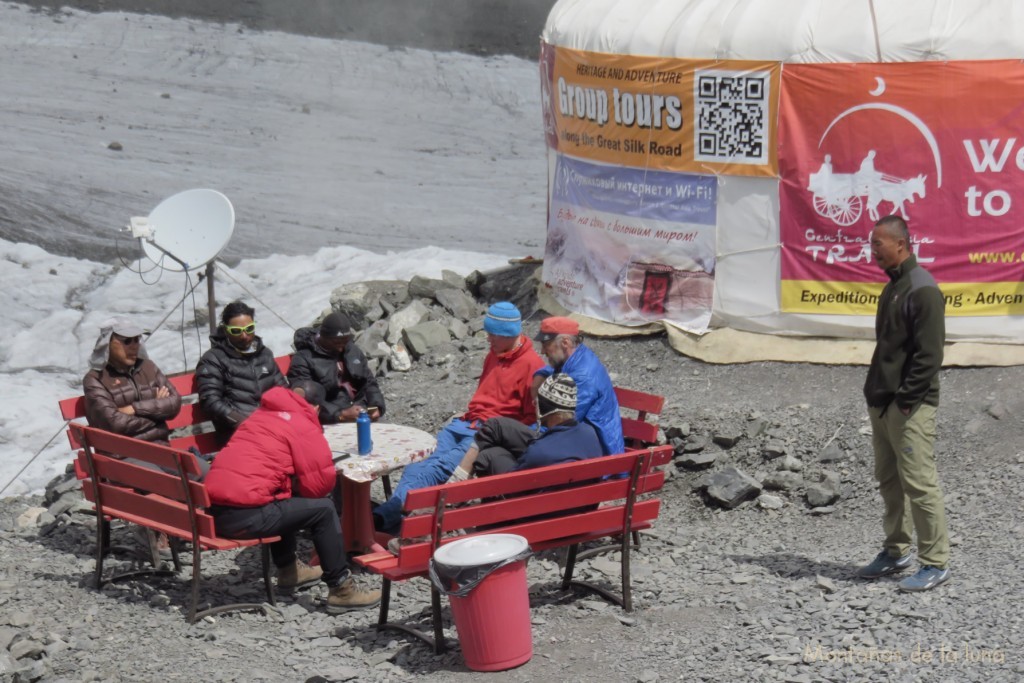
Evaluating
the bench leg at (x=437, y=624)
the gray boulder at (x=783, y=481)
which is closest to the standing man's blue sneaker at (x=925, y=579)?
the gray boulder at (x=783, y=481)

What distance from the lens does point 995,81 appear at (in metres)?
8.99

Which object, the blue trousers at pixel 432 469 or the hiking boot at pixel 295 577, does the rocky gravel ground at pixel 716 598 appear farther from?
the blue trousers at pixel 432 469

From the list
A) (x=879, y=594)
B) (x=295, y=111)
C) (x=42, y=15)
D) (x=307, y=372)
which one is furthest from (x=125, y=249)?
(x=879, y=594)

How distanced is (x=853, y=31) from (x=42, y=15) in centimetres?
1711

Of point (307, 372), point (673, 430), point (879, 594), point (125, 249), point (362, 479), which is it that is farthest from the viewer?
point (125, 249)

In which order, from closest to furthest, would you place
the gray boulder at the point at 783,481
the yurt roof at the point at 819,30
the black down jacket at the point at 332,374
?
the black down jacket at the point at 332,374 < the gray boulder at the point at 783,481 < the yurt roof at the point at 819,30

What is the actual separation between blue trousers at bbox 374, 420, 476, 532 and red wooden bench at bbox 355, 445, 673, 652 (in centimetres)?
41

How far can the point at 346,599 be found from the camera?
636 centimetres

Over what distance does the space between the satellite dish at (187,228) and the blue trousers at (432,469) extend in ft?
9.93

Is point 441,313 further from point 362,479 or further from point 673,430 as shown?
point 362,479

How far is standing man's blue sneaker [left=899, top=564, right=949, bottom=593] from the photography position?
605 cm

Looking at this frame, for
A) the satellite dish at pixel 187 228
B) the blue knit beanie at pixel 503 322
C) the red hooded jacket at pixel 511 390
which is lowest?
the red hooded jacket at pixel 511 390

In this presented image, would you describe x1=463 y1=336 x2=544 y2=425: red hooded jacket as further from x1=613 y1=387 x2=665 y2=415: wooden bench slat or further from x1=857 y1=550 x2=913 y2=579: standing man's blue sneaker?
x1=857 y1=550 x2=913 y2=579: standing man's blue sneaker

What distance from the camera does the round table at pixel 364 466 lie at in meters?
6.64
